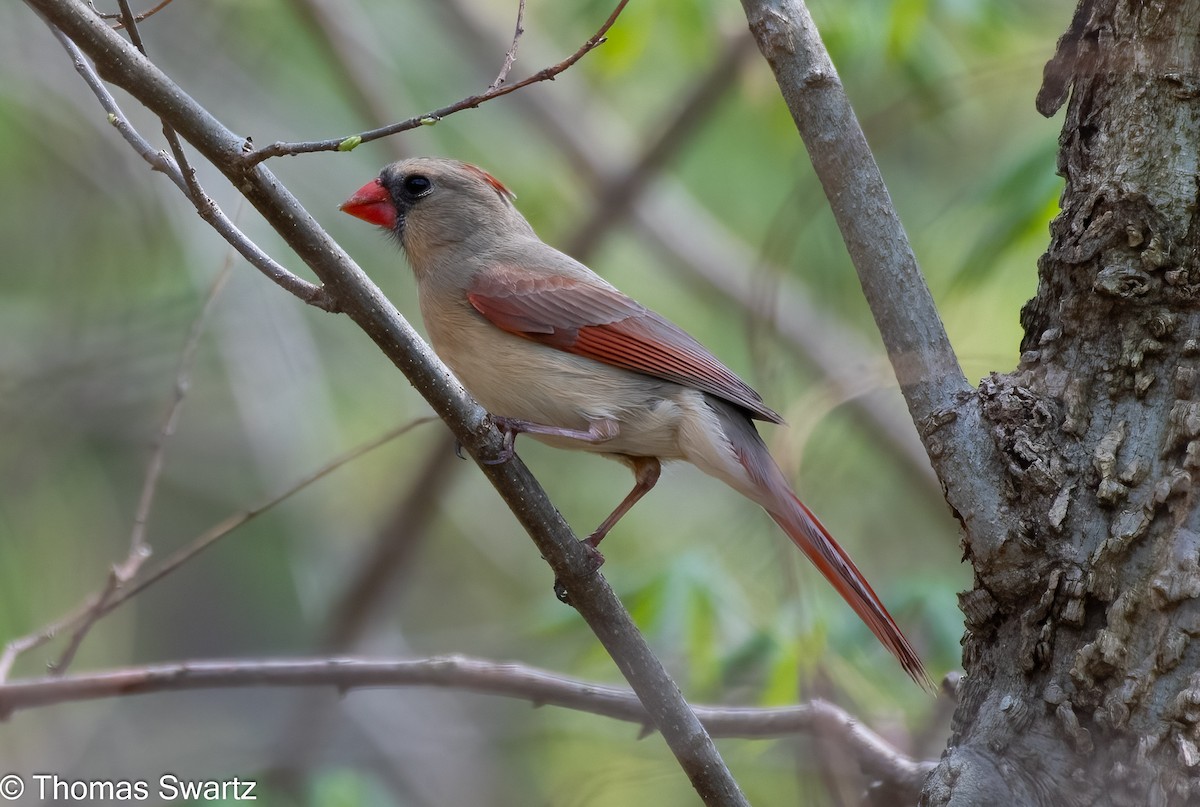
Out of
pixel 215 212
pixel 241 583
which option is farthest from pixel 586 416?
pixel 241 583

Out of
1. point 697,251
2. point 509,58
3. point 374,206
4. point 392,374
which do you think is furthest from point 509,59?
point 392,374

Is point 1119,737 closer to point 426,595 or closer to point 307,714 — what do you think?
point 307,714

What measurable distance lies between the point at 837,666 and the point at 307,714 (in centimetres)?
301

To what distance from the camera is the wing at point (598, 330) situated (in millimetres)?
3334

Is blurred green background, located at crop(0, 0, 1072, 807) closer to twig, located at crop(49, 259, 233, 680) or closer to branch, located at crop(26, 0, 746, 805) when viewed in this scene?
twig, located at crop(49, 259, 233, 680)

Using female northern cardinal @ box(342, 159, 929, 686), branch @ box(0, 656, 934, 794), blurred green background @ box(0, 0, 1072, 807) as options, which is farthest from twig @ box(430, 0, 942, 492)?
branch @ box(0, 656, 934, 794)

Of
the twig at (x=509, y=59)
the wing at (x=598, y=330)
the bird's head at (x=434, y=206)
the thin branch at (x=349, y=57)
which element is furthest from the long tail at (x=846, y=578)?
the thin branch at (x=349, y=57)

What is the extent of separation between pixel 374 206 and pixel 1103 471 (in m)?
2.62

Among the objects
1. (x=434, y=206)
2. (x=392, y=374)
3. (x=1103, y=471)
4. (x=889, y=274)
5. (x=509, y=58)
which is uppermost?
(x=392, y=374)

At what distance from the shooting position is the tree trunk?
1961 mm

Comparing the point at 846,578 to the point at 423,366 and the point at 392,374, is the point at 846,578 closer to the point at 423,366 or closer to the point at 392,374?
the point at 423,366

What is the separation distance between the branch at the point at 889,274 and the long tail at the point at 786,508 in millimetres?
560

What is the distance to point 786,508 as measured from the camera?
3020 millimetres

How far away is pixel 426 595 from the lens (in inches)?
330
